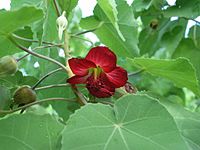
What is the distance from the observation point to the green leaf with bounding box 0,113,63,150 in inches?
36.0

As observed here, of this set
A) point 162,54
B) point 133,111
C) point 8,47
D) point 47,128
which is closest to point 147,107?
point 133,111

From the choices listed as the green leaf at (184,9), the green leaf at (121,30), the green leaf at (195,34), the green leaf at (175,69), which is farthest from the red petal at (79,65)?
the green leaf at (195,34)

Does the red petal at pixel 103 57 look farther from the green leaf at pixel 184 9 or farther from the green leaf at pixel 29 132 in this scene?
the green leaf at pixel 184 9

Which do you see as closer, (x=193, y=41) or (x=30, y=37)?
(x=30, y=37)

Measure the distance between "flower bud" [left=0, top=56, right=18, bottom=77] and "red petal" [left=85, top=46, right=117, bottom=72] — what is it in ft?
0.56

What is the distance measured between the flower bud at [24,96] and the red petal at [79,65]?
113 mm

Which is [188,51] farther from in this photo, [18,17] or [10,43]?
[18,17]

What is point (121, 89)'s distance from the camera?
110 centimetres

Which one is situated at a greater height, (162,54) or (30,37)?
(30,37)

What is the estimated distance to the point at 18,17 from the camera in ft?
3.28

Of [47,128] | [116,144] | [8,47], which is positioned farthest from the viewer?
[8,47]

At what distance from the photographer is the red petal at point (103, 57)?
3.46 feet

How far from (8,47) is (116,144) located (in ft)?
1.62

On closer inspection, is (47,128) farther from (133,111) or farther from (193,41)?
(193,41)
